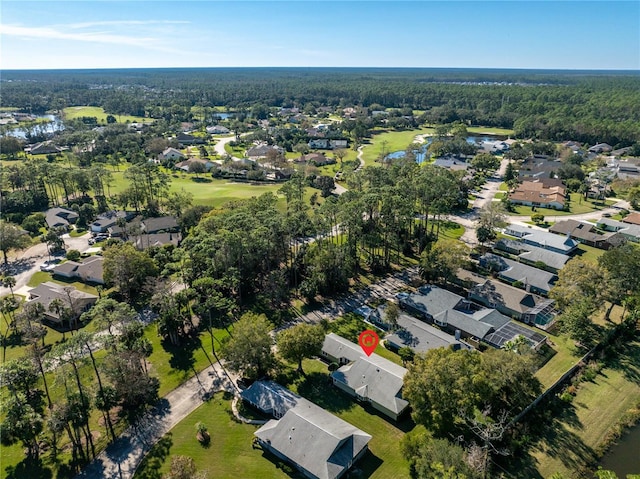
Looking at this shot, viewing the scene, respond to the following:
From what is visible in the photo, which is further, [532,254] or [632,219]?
[632,219]

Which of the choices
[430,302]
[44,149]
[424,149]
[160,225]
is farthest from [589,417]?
[44,149]

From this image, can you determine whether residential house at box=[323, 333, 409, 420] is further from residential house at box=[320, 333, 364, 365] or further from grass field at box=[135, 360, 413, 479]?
grass field at box=[135, 360, 413, 479]

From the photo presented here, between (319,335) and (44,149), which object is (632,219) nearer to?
(319,335)

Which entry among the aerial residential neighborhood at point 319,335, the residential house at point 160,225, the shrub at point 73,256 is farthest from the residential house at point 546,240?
the shrub at point 73,256

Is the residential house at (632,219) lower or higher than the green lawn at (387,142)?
lower

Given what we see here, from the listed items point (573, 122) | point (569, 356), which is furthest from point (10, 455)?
point (573, 122)

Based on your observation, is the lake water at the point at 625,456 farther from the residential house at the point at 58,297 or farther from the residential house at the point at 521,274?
the residential house at the point at 58,297

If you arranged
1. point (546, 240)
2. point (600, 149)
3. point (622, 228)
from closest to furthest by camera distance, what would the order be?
1. point (546, 240)
2. point (622, 228)
3. point (600, 149)
